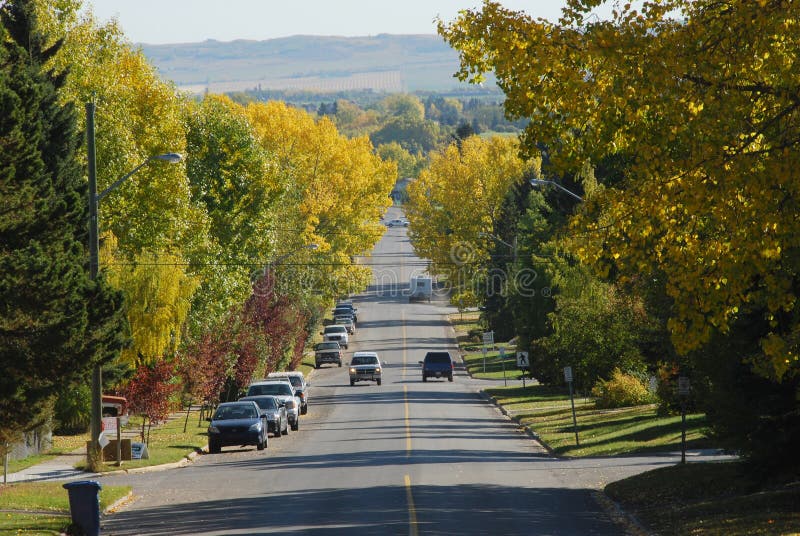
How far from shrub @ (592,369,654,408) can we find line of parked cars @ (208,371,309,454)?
11845mm

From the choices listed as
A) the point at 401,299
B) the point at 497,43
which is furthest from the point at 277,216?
the point at 401,299

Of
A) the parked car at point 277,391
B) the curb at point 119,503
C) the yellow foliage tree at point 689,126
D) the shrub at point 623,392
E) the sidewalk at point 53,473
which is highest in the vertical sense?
the yellow foliage tree at point 689,126

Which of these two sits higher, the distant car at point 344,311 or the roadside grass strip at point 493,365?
the roadside grass strip at point 493,365

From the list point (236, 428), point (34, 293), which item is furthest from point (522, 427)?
point (34, 293)

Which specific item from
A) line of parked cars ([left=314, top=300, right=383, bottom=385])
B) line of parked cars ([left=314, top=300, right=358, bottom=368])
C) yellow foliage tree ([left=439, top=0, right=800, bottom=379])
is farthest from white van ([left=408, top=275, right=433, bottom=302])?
yellow foliage tree ([left=439, top=0, right=800, bottom=379])

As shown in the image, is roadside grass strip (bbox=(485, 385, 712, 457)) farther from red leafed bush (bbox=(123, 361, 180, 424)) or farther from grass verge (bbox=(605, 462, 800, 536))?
red leafed bush (bbox=(123, 361, 180, 424))

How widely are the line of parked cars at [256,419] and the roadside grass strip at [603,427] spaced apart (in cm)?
825

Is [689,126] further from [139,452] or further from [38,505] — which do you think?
[139,452]

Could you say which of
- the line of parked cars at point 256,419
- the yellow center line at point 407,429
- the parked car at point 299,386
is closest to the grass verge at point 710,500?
the yellow center line at point 407,429

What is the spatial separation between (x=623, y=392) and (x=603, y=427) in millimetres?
7857

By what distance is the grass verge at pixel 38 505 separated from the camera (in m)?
19.2

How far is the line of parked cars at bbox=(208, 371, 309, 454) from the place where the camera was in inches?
1409

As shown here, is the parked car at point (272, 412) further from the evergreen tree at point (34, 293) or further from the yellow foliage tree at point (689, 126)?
the yellow foliage tree at point (689, 126)

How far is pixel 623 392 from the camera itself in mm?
47062
